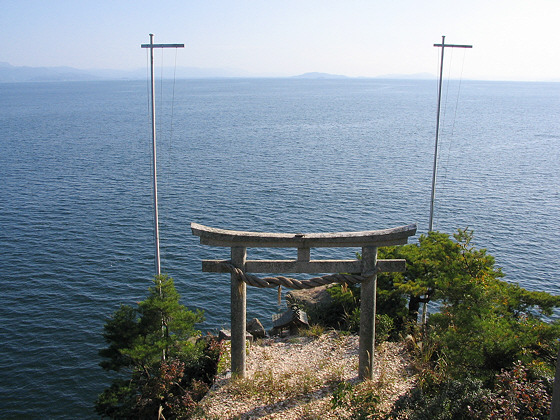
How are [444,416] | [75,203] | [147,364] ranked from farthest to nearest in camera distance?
1. [75,203]
2. [147,364]
3. [444,416]

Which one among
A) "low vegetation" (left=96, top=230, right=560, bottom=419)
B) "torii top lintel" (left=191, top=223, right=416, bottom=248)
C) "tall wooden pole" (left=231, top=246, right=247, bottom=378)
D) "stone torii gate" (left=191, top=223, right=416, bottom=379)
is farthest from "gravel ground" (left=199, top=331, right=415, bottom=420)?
"torii top lintel" (left=191, top=223, right=416, bottom=248)

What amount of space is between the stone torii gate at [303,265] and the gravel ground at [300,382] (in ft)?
1.88

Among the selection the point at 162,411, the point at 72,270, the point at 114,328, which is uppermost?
the point at 114,328

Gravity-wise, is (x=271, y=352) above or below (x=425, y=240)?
below

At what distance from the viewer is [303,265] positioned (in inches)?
498

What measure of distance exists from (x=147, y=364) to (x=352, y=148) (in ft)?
196

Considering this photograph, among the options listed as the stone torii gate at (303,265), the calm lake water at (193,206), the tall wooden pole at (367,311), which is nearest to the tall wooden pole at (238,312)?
the stone torii gate at (303,265)

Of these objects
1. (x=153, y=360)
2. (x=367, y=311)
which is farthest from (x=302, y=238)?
(x=153, y=360)

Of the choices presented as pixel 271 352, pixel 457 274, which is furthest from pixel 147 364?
pixel 457 274

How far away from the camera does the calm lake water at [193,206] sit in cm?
2480

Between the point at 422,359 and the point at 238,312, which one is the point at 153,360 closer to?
the point at 238,312

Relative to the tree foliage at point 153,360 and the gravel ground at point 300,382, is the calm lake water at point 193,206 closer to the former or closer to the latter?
the tree foliage at point 153,360

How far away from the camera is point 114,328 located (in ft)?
45.8

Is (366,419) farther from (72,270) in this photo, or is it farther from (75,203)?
(75,203)
